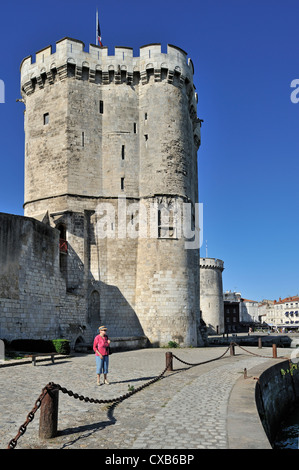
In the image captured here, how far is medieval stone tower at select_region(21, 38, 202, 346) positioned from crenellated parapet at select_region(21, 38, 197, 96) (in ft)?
0.21

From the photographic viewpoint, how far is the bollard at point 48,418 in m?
6.22

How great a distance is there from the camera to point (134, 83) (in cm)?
2895

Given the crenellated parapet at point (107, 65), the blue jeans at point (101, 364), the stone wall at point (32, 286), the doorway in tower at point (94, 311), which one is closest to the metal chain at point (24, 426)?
the blue jeans at point (101, 364)

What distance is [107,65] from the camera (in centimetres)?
2847

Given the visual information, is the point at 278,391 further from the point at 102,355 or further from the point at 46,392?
the point at 46,392

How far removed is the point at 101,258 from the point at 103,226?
6.48 ft

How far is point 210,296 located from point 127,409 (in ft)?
168

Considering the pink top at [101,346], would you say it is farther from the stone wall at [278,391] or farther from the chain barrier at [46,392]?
the stone wall at [278,391]

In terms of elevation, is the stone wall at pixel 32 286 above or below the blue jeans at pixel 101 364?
above

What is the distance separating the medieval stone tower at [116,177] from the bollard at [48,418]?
18678 mm

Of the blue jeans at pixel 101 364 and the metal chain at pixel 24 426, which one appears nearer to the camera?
the metal chain at pixel 24 426

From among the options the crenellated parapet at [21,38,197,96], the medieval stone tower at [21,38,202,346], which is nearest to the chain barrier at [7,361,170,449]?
the medieval stone tower at [21,38,202,346]

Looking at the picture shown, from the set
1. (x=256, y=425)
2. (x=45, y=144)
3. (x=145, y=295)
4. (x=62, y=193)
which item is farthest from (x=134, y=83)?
(x=256, y=425)

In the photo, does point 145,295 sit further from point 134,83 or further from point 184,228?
point 134,83
